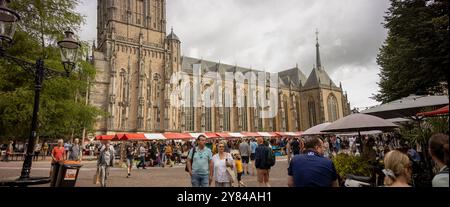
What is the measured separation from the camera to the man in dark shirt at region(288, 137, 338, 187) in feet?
10.0

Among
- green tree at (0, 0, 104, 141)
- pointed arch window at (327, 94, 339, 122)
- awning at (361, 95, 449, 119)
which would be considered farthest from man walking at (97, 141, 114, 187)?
pointed arch window at (327, 94, 339, 122)

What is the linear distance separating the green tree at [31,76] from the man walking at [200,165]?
7654mm

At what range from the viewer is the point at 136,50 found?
37.0m

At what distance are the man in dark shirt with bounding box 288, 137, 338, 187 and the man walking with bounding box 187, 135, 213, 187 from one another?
243 cm

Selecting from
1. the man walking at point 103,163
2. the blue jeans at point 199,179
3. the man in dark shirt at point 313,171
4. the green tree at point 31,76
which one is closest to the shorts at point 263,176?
the blue jeans at point 199,179

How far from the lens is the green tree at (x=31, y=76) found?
9477mm

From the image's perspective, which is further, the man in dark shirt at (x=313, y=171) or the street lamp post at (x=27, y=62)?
the street lamp post at (x=27, y=62)

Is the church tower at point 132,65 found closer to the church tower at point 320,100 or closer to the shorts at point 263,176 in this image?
the shorts at point 263,176

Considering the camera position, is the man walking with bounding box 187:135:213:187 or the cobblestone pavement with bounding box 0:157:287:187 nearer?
the man walking with bounding box 187:135:213:187

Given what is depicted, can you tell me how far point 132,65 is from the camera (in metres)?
36.4

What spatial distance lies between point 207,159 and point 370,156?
4.87 metres

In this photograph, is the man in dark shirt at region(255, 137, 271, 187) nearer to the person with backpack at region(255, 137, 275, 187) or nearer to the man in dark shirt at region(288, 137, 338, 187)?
the person with backpack at region(255, 137, 275, 187)
